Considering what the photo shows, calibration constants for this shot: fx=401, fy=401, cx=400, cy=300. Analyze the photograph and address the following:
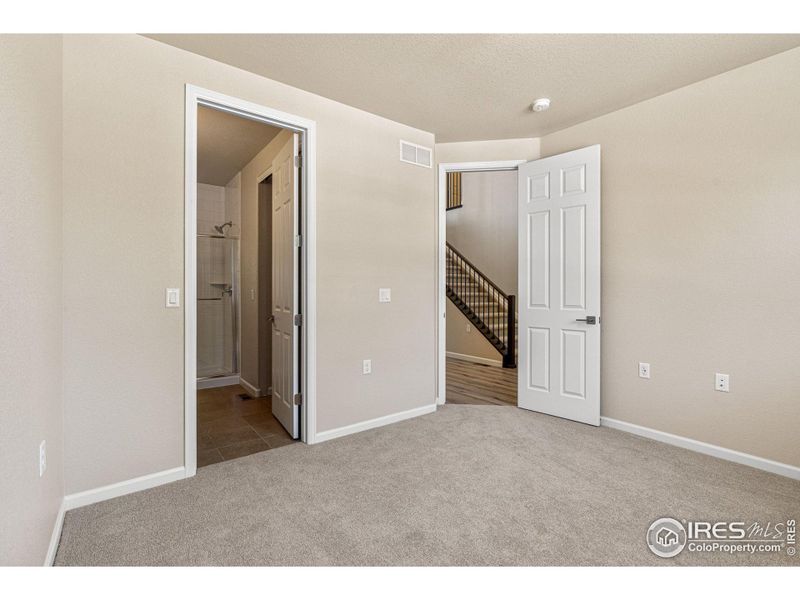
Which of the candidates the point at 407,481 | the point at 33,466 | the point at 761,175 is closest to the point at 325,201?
the point at 407,481

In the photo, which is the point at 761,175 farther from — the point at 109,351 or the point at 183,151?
the point at 109,351

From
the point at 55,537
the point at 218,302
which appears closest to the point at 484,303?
the point at 218,302

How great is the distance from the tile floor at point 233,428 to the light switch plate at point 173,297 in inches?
42.0

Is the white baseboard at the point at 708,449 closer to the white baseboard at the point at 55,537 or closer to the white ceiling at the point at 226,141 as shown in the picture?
the white baseboard at the point at 55,537

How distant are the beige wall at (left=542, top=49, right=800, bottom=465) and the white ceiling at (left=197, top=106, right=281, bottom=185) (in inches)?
116

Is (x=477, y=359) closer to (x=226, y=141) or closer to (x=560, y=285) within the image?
(x=560, y=285)

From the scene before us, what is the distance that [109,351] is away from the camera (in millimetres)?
2162

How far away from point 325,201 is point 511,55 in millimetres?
1570

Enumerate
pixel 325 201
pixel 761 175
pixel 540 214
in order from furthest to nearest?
pixel 540 214 < pixel 325 201 < pixel 761 175

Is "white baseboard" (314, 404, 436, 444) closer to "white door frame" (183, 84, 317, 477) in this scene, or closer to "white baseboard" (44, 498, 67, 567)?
"white door frame" (183, 84, 317, 477)

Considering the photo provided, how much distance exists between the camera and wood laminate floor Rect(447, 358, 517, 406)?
4.23m

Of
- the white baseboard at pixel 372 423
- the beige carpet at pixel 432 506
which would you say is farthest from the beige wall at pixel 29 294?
the white baseboard at pixel 372 423

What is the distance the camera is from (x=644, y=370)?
10.3 ft

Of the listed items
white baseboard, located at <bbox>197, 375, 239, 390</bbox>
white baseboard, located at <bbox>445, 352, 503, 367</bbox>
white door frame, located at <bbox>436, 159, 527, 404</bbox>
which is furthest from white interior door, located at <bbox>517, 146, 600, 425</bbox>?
white baseboard, located at <bbox>197, 375, 239, 390</bbox>
